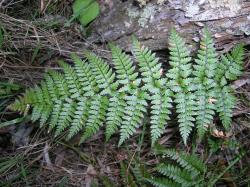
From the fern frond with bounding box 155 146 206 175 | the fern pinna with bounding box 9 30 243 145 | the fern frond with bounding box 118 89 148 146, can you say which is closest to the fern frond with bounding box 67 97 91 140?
the fern pinna with bounding box 9 30 243 145

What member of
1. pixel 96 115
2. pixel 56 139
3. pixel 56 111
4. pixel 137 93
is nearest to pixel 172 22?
pixel 137 93

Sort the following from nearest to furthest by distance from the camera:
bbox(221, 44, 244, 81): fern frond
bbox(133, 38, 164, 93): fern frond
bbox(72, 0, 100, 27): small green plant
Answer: bbox(221, 44, 244, 81): fern frond
bbox(133, 38, 164, 93): fern frond
bbox(72, 0, 100, 27): small green plant

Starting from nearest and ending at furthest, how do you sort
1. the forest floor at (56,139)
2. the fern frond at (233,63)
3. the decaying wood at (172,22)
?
the fern frond at (233,63) → the decaying wood at (172,22) → the forest floor at (56,139)

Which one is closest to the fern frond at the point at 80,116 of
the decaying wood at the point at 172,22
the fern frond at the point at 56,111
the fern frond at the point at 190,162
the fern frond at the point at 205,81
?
the fern frond at the point at 56,111

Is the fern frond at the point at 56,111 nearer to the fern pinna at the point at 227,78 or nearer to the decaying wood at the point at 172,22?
→ the decaying wood at the point at 172,22

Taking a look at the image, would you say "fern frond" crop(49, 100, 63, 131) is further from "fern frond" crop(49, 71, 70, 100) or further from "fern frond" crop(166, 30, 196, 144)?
"fern frond" crop(166, 30, 196, 144)

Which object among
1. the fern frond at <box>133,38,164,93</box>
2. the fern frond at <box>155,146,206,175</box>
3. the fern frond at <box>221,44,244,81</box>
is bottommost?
the fern frond at <box>155,146,206,175</box>

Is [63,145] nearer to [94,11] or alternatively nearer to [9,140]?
[9,140]
